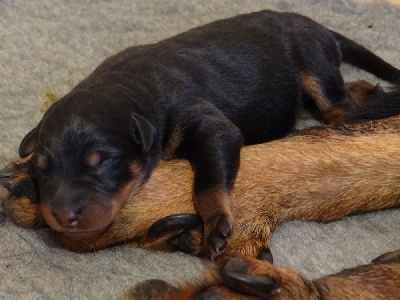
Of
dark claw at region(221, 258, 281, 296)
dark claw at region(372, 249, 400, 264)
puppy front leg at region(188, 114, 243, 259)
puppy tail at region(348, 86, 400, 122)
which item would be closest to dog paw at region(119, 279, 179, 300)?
dark claw at region(221, 258, 281, 296)

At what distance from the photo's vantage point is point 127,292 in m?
1.60

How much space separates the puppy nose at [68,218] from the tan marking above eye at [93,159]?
188 mm

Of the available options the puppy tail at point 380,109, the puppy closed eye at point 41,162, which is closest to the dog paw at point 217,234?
the puppy closed eye at point 41,162

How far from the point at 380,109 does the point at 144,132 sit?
3.13 feet

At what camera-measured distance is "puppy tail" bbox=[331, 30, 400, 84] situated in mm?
3113

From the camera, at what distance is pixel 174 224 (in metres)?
1.89

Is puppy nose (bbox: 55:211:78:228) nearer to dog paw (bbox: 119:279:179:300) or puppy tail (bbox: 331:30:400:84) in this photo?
dog paw (bbox: 119:279:179:300)

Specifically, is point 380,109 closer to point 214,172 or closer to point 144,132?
point 214,172

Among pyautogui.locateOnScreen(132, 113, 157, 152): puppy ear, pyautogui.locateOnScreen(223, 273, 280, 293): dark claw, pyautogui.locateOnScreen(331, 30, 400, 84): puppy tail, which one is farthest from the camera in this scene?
pyautogui.locateOnScreen(331, 30, 400, 84): puppy tail

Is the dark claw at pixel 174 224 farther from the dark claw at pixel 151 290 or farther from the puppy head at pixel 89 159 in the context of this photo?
the dark claw at pixel 151 290

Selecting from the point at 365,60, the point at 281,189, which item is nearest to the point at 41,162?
the point at 281,189

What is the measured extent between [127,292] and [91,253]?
0.34 meters

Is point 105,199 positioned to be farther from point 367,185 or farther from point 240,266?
point 367,185

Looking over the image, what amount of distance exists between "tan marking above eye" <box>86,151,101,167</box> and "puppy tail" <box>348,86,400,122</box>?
3.32 feet
